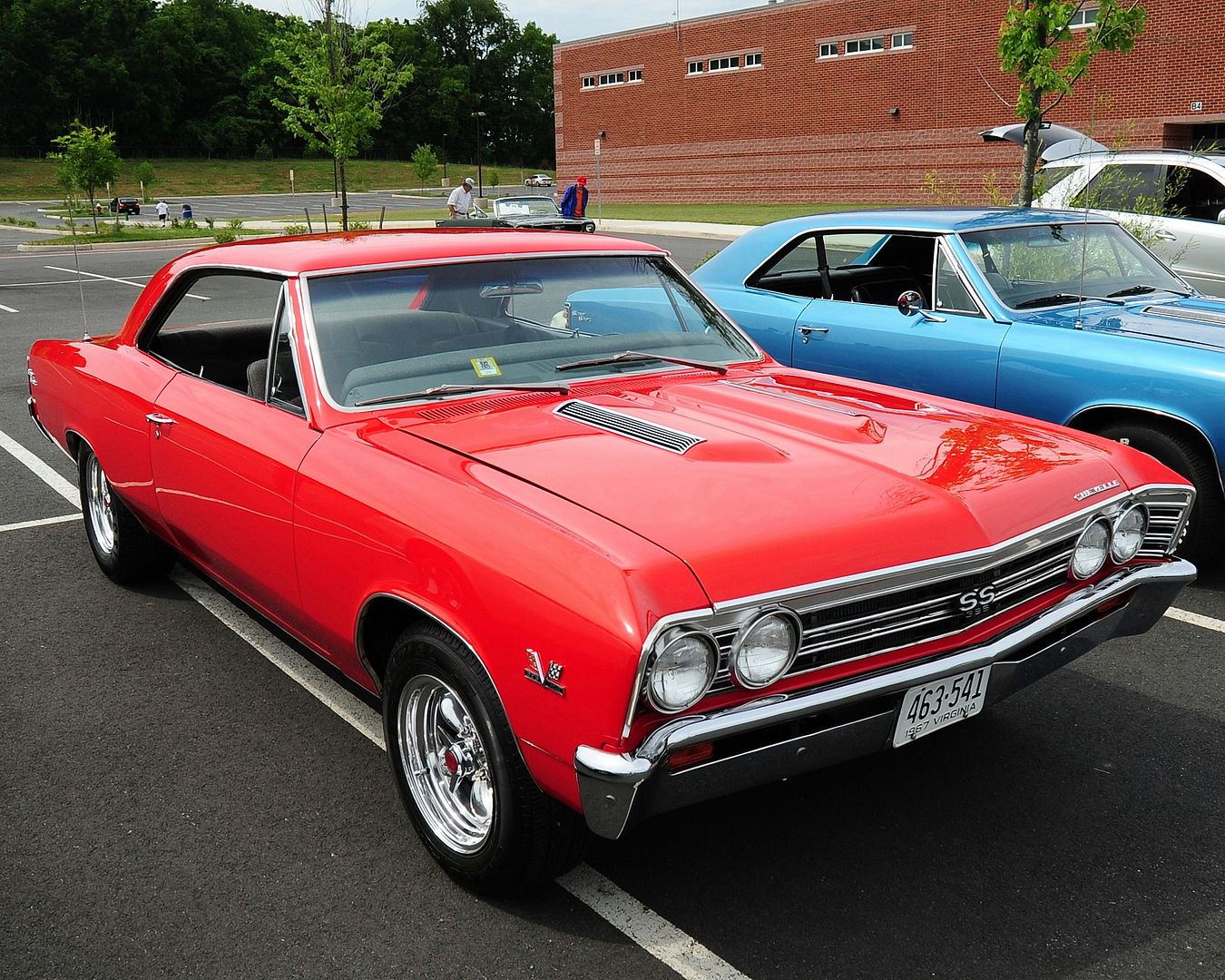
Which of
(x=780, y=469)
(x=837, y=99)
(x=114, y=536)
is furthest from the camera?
(x=837, y=99)

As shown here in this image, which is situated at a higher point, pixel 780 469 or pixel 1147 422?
pixel 780 469

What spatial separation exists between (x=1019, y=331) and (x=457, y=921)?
4.09 metres

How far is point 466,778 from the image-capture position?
9.62ft

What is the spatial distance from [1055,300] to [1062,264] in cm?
40

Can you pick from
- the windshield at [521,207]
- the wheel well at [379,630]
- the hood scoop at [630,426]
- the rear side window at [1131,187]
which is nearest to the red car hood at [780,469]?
the hood scoop at [630,426]

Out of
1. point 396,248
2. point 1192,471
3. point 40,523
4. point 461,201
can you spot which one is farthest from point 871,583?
point 461,201

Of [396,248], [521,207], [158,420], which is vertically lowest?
[158,420]

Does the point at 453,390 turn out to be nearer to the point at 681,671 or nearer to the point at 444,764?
the point at 444,764

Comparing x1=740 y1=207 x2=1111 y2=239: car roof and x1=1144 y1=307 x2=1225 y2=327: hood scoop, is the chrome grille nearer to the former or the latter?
x1=1144 y1=307 x2=1225 y2=327: hood scoop

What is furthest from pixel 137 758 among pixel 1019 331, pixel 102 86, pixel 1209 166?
pixel 102 86

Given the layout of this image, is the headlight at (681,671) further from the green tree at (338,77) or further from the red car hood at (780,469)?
the green tree at (338,77)

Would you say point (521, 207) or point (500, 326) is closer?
point (500, 326)

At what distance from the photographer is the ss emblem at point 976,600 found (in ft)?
8.98

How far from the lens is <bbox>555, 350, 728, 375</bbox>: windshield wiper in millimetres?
3785
